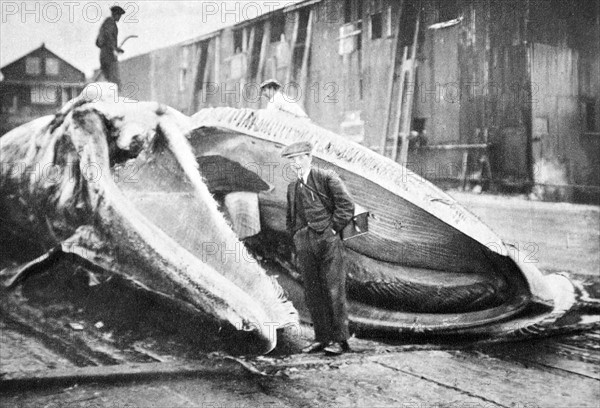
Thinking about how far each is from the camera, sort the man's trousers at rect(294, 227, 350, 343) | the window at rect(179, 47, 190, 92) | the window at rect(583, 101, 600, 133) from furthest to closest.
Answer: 1. the window at rect(583, 101, 600, 133)
2. the window at rect(179, 47, 190, 92)
3. the man's trousers at rect(294, 227, 350, 343)

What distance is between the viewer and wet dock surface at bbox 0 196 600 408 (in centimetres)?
237

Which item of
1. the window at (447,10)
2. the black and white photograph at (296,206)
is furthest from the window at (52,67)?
the window at (447,10)

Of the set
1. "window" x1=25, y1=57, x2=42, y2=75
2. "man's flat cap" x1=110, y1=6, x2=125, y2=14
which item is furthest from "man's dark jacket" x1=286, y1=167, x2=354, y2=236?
"window" x1=25, y1=57, x2=42, y2=75

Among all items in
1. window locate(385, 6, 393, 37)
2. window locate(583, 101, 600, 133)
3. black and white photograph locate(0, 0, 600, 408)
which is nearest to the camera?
black and white photograph locate(0, 0, 600, 408)

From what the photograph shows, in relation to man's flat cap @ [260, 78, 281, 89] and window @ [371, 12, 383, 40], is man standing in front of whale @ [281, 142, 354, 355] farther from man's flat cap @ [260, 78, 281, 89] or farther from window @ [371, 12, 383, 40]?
window @ [371, 12, 383, 40]

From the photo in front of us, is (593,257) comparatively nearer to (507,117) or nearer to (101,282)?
(507,117)

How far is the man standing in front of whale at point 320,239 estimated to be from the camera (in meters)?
2.59

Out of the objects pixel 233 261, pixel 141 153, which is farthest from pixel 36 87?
pixel 233 261

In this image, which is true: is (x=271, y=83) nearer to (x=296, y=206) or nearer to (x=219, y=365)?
(x=296, y=206)

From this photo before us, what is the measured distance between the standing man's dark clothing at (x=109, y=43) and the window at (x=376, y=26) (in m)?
1.05

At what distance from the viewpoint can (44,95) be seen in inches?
101

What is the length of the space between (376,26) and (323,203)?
842 mm

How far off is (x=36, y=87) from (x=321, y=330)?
4.86ft

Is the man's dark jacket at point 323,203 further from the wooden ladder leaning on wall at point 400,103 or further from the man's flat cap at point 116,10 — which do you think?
the man's flat cap at point 116,10
